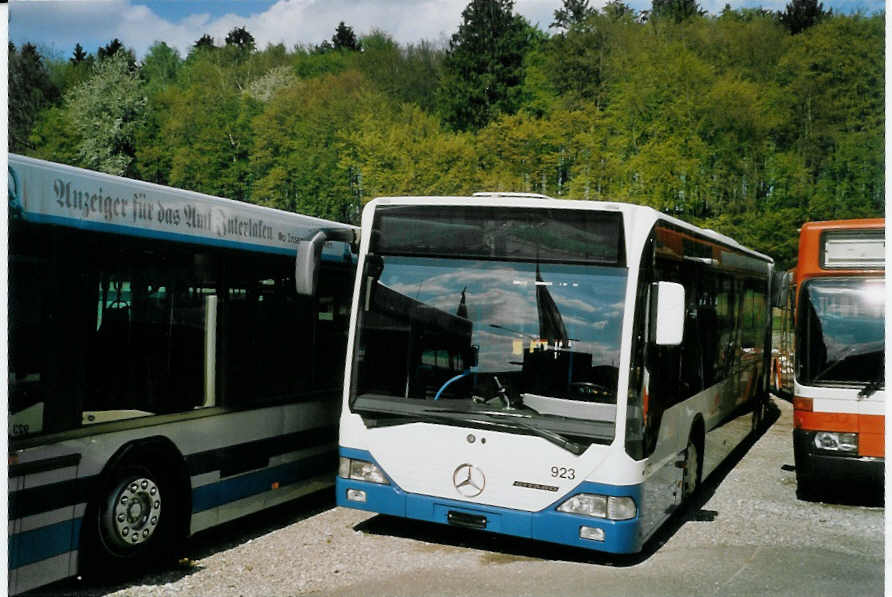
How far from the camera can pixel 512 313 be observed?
6535 millimetres

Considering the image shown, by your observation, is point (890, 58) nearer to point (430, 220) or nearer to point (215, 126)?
point (430, 220)

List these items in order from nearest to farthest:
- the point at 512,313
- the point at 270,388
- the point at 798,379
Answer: the point at 512,313 < the point at 270,388 < the point at 798,379

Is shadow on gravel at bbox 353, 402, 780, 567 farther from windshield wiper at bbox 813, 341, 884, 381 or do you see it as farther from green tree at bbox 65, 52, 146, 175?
green tree at bbox 65, 52, 146, 175

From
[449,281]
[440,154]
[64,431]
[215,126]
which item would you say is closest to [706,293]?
[449,281]

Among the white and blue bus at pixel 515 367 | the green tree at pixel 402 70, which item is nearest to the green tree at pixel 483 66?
the green tree at pixel 402 70

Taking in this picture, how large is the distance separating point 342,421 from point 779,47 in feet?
96.2

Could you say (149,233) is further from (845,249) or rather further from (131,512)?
(845,249)

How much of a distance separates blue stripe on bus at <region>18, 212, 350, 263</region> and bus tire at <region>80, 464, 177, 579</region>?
5.15ft

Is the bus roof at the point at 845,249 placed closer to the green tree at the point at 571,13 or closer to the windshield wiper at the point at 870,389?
the windshield wiper at the point at 870,389

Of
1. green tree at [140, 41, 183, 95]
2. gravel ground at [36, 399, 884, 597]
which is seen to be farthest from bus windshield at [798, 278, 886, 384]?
green tree at [140, 41, 183, 95]

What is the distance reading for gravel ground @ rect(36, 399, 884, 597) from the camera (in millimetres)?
6238

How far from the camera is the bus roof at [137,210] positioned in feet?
17.5

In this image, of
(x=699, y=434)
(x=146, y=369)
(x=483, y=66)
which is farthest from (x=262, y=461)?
(x=483, y=66)

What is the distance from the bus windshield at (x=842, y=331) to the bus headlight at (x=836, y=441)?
0.50 meters
